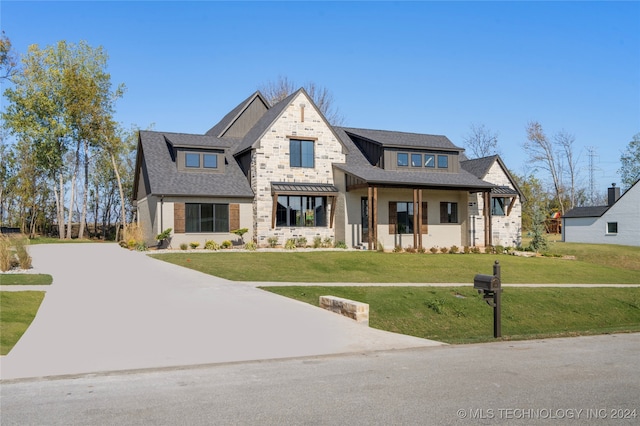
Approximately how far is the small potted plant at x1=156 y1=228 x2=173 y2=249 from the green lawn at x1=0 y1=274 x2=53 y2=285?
9.98 metres

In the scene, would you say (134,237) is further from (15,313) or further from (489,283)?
(489,283)

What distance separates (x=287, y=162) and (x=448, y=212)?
10400 millimetres

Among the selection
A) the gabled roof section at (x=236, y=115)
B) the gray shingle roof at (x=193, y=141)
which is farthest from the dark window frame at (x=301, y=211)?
the gabled roof section at (x=236, y=115)

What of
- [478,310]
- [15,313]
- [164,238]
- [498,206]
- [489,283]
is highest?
[498,206]

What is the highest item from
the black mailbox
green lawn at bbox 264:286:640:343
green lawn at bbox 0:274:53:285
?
the black mailbox

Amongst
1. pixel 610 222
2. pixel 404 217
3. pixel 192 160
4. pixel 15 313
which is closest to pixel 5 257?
pixel 15 313

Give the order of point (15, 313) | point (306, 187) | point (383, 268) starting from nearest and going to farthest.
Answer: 1. point (15, 313)
2. point (383, 268)
3. point (306, 187)

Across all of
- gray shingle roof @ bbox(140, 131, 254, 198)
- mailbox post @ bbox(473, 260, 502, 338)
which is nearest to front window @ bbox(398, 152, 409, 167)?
gray shingle roof @ bbox(140, 131, 254, 198)

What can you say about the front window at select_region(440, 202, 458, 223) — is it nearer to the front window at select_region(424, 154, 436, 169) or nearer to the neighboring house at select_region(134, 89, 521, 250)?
the neighboring house at select_region(134, 89, 521, 250)

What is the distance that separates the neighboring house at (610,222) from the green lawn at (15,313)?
43.4 metres

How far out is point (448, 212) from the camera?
32656 mm

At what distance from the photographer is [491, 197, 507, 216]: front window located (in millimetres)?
35219

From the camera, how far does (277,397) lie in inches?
240

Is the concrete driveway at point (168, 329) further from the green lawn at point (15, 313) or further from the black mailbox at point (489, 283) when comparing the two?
the black mailbox at point (489, 283)
